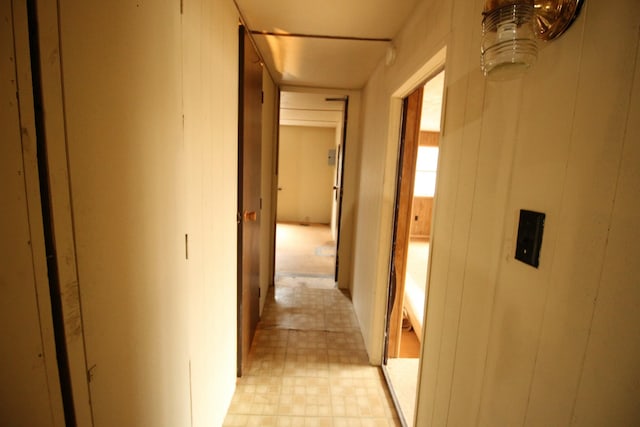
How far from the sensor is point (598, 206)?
1.64 feet

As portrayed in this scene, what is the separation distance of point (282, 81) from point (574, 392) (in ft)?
10.7

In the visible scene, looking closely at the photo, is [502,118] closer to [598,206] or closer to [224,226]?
[598,206]

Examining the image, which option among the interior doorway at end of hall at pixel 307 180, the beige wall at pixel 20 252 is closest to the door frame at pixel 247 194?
the beige wall at pixel 20 252

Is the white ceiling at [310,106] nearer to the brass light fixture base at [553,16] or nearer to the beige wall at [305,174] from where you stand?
the beige wall at [305,174]

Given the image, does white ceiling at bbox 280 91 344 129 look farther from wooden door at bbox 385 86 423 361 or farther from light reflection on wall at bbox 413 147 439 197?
light reflection on wall at bbox 413 147 439 197

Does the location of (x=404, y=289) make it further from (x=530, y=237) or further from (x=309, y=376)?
(x=530, y=237)

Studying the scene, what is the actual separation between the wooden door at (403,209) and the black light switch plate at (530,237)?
130cm

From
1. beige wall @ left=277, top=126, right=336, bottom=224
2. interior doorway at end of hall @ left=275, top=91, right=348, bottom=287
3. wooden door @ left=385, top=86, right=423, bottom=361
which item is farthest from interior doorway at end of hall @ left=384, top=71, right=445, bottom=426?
beige wall @ left=277, top=126, right=336, bottom=224

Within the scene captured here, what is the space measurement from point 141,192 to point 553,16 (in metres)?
1.08

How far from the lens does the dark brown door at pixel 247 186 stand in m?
1.71

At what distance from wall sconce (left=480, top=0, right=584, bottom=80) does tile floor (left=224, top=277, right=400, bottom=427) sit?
1889 millimetres

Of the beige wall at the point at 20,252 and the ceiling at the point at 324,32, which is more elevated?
the ceiling at the point at 324,32

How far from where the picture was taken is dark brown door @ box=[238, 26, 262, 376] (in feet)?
5.60

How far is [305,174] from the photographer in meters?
7.12
